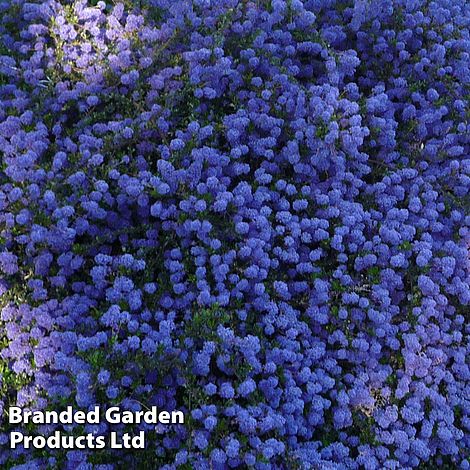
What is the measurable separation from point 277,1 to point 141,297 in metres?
1.32

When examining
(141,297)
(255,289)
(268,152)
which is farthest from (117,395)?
(268,152)

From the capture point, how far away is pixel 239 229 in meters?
2.57

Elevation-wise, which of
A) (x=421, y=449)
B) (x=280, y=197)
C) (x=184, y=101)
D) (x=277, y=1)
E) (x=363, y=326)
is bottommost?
(x=421, y=449)

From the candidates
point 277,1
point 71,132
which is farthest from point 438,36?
point 71,132

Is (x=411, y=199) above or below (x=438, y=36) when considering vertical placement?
below

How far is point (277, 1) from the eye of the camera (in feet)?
9.74

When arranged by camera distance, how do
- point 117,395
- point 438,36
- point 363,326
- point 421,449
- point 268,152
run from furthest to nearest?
1. point 438,36
2. point 268,152
3. point 363,326
4. point 421,449
5. point 117,395

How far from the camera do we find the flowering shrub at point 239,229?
2.32 m

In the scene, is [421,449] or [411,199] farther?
[411,199]

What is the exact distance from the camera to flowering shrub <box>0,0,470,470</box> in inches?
91.3

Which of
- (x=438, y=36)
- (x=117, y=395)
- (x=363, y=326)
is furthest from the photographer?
(x=438, y=36)

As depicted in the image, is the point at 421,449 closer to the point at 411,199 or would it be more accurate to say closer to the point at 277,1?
the point at 411,199

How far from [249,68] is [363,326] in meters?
1.10

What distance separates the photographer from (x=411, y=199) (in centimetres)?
283
